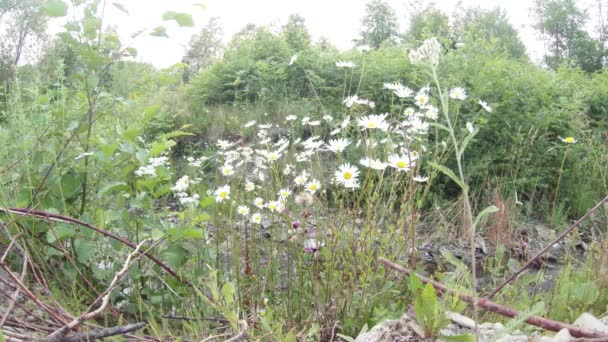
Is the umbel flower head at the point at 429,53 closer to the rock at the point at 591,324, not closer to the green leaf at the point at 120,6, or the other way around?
the rock at the point at 591,324

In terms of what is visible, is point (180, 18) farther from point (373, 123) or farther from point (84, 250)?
point (84, 250)

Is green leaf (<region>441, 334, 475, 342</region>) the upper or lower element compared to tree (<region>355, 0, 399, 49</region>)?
lower

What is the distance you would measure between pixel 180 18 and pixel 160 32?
0.09 metres

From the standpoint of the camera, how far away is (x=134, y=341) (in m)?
1.51

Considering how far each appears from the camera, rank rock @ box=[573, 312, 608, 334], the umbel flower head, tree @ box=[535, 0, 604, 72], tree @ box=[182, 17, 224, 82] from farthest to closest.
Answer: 1. tree @ box=[535, 0, 604, 72]
2. tree @ box=[182, 17, 224, 82]
3. rock @ box=[573, 312, 608, 334]
4. the umbel flower head

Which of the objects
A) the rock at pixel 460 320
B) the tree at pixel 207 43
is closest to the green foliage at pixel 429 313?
the rock at pixel 460 320

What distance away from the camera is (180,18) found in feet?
5.82

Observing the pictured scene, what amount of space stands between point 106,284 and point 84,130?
26.4 inches

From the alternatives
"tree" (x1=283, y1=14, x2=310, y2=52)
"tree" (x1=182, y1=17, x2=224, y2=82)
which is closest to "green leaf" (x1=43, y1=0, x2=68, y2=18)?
"tree" (x1=283, y1=14, x2=310, y2=52)

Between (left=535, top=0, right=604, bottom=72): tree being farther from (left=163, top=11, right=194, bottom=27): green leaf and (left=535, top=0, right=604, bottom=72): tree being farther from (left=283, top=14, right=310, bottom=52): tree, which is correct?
(left=163, top=11, right=194, bottom=27): green leaf

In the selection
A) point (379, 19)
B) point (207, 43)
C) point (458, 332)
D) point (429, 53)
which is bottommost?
point (458, 332)

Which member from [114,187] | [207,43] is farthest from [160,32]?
[207,43]

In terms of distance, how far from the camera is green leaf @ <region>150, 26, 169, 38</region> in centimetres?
179

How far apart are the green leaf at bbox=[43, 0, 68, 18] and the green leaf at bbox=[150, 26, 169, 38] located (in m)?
0.35
